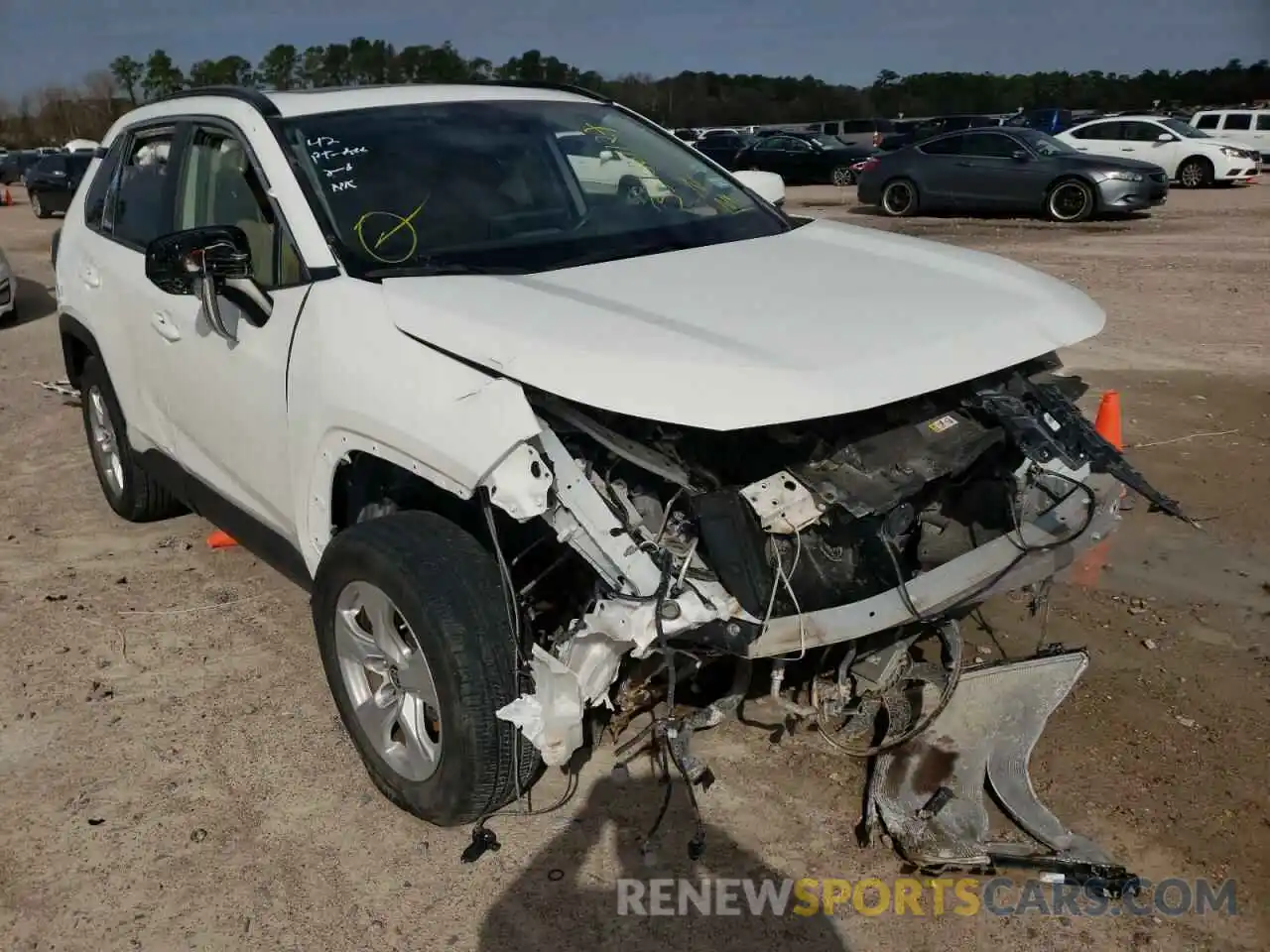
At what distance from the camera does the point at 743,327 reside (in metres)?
2.70

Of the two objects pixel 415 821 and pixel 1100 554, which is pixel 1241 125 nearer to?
pixel 1100 554

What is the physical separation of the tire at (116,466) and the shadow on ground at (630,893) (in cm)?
289

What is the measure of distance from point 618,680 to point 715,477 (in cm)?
82

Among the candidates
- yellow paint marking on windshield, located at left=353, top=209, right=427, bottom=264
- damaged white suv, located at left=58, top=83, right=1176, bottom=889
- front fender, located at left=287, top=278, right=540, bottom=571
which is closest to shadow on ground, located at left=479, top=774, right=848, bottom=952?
damaged white suv, located at left=58, top=83, right=1176, bottom=889

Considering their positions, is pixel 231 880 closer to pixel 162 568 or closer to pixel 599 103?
pixel 162 568

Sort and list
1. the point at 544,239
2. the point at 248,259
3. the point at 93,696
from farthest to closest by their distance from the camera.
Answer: the point at 93,696 < the point at 544,239 < the point at 248,259

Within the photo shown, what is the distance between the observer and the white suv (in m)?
21.0

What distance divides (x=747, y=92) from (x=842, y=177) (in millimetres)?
42486

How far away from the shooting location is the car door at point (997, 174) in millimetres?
16906

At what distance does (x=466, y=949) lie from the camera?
2.65 m

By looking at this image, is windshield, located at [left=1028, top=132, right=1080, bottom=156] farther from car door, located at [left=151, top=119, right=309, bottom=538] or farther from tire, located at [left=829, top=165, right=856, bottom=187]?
car door, located at [left=151, top=119, right=309, bottom=538]

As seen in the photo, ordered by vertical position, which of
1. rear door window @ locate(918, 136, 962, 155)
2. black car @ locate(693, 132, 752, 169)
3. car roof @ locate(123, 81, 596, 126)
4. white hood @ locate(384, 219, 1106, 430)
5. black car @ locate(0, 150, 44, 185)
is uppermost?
car roof @ locate(123, 81, 596, 126)

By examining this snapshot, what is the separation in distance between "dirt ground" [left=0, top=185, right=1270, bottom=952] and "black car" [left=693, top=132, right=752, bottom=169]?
2237 cm

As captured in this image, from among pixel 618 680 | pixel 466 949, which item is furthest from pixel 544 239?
pixel 466 949
